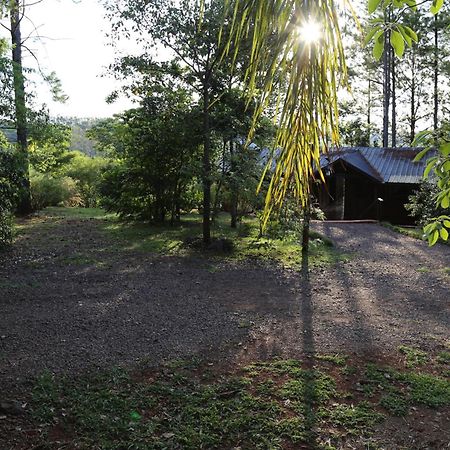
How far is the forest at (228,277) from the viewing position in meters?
1.06

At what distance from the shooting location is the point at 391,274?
8.90m

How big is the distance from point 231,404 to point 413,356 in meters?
2.25

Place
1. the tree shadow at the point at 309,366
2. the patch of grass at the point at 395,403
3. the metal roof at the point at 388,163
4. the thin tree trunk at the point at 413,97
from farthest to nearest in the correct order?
1. the thin tree trunk at the point at 413,97
2. the metal roof at the point at 388,163
3. the patch of grass at the point at 395,403
4. the tree shadow at the point at 309,366

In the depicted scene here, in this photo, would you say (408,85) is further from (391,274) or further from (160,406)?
(160,406)

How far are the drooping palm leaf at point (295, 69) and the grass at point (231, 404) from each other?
2819mm

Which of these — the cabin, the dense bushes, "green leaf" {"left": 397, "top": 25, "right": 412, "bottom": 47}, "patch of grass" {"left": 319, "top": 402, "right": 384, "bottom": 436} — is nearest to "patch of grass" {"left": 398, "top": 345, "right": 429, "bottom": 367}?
"patch of grass" {"left": 319, "top": 402, "right": 384, "bottom": 436}

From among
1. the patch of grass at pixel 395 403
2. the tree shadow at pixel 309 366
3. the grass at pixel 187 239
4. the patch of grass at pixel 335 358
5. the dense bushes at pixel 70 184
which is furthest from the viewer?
the dense bushes at pixel 70 184

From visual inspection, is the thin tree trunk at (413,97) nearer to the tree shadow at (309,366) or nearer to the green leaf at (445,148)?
the tree shadow at (309,366)

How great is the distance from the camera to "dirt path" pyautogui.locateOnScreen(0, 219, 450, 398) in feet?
16.2

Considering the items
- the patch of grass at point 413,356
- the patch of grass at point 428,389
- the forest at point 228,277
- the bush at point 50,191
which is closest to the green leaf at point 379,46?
the forest at point 228,277

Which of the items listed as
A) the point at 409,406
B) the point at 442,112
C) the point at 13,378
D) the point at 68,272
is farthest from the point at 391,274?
the point at 442,112

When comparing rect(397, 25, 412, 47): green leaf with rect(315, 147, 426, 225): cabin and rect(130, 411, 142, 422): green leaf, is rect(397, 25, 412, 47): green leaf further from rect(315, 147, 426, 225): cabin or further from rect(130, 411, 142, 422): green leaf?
rect(315, 147, 426, 225): cabin

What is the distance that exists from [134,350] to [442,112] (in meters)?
24.0

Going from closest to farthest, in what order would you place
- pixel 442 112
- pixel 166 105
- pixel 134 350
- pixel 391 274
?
pixel 134 350, pixel 391 274, pixel 166 105, pixel 442 112
